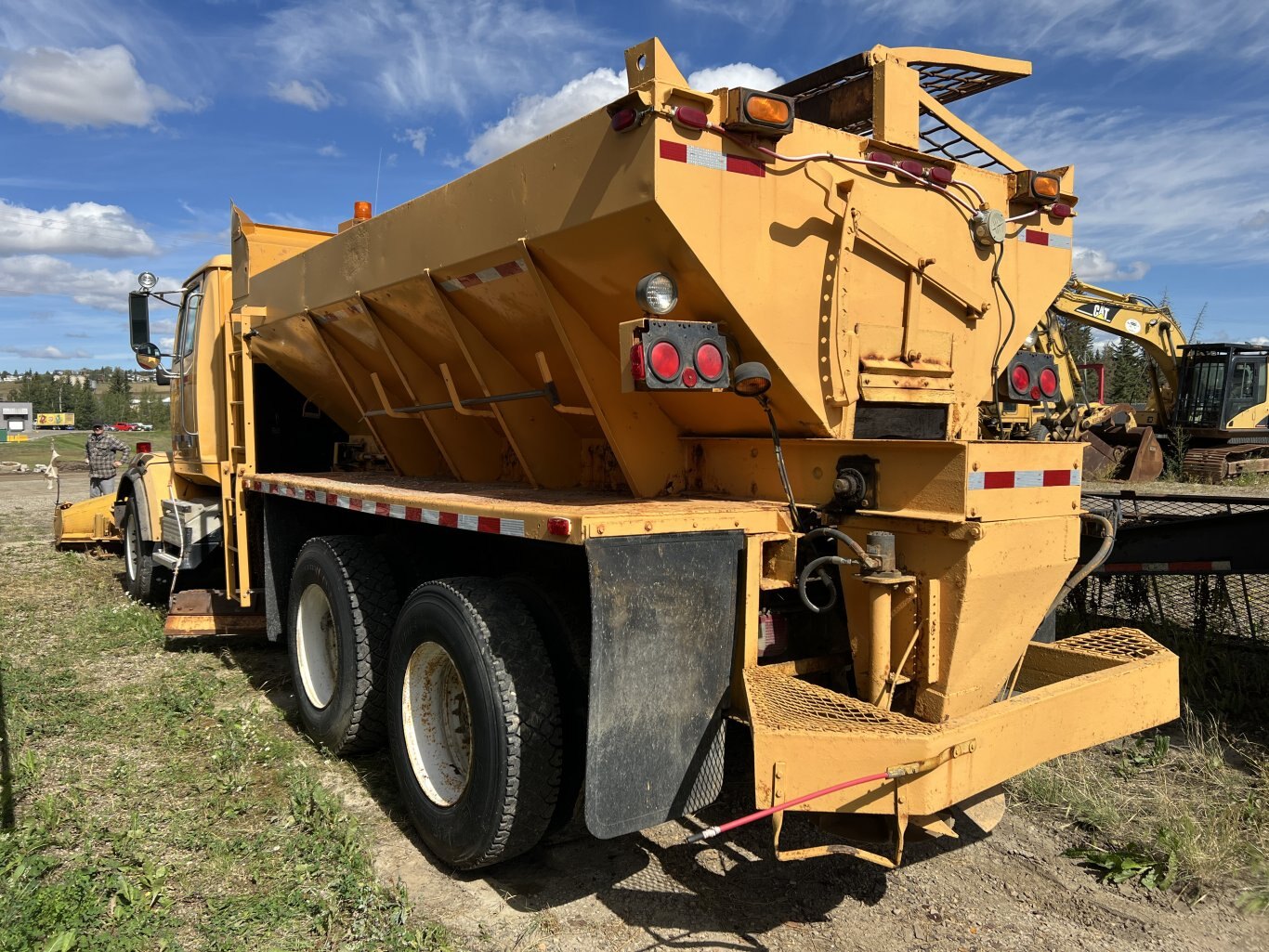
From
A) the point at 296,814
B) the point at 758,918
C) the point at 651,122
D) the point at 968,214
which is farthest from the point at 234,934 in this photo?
the point at 968,214

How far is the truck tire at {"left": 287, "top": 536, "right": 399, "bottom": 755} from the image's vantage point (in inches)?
174

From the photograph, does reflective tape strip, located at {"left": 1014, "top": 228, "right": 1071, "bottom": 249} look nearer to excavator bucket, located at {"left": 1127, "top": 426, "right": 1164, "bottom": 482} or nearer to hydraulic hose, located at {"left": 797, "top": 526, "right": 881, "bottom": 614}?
hydraulic hose, located at {"left": 797, "top": 526, "right": 881, "bottom": 614}

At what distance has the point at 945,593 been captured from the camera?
300 centimetres

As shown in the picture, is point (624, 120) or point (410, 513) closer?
point (624, 120)

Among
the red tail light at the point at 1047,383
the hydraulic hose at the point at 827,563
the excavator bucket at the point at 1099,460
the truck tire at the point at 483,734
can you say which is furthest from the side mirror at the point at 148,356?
the excavator bucket at the point at 1099,460

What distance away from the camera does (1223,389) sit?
1938cm

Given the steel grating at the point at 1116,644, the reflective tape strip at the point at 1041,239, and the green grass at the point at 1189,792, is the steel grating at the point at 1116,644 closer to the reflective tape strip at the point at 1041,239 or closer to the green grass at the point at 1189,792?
the green grass at the point at 1189,792

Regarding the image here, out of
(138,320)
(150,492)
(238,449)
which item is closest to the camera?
(238,449)

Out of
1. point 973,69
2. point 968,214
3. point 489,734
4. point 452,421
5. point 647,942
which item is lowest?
point 647,942

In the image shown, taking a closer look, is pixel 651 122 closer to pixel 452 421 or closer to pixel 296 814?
pixel 452 421

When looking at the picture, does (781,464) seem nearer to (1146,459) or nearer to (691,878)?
(691,878)

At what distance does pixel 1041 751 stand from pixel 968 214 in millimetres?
2089

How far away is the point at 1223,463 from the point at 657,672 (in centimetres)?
1983

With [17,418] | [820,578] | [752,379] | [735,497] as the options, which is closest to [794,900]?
[820,578]
